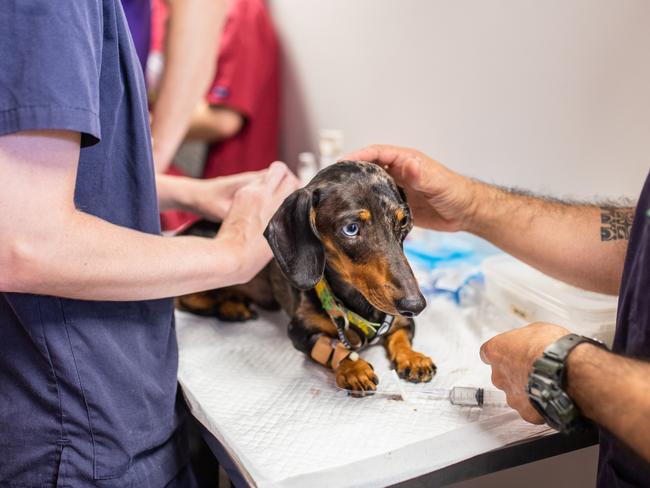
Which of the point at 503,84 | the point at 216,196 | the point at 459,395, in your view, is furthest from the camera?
the point at 503,84

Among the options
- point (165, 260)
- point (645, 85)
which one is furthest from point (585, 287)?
point (165, 260)

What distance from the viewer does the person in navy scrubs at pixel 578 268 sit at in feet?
2.55

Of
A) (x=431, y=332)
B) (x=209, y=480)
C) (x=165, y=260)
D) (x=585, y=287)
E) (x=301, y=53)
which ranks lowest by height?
(x=209, y=480)

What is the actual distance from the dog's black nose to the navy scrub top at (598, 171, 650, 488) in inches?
11.5

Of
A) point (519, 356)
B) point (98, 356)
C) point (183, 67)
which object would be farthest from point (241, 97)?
point (519, 356)

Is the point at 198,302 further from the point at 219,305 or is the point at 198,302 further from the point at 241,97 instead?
the point at 241,97

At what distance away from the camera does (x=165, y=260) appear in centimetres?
98

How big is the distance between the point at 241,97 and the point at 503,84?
1.28 metres

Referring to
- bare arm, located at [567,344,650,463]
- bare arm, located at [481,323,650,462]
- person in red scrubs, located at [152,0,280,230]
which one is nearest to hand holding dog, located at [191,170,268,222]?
bare arm, located at [481,323,650,462]

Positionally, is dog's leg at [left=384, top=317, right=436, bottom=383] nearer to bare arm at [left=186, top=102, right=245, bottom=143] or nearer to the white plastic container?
the white plastic container

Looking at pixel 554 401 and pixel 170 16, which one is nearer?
pixel 554 401

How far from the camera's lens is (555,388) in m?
0.83

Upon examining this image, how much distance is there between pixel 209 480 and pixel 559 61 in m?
1.23

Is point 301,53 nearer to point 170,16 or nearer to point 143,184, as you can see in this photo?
point 170,16
